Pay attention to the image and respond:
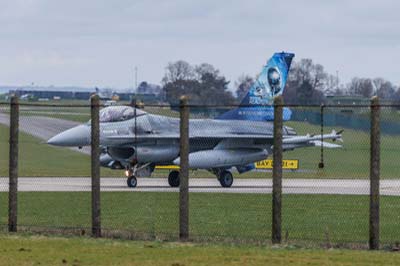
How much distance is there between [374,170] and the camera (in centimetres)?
1672

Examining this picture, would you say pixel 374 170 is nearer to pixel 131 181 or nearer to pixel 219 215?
pixel 219 215

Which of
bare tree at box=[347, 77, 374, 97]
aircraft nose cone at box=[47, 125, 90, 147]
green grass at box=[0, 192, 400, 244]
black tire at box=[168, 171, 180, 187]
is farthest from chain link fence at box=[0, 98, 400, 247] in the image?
bare tree at box=[347, 77, 374, 97]

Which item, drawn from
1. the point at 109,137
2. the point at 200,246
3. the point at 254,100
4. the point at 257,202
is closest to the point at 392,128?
the point at 257,202

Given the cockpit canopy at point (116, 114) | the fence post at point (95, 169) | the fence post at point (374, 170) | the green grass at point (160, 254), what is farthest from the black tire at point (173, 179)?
the fence post at point (374, 170)

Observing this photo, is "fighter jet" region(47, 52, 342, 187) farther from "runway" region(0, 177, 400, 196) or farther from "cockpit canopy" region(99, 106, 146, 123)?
"runway" region(0, 177, 400, 196)

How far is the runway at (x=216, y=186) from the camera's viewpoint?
32656 mm

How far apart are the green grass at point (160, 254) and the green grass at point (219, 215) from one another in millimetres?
1592

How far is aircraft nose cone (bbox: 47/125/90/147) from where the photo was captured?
36.6 meters

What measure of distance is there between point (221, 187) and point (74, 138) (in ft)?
15.8

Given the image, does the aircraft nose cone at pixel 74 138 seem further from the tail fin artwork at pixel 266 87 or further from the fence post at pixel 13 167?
the fence post at pixel 13 167

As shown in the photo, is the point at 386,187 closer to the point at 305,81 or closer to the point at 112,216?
the point at 112,216

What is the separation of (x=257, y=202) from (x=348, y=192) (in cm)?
524

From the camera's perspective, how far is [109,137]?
117 feet

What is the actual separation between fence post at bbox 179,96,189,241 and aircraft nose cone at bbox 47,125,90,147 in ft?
61.6
